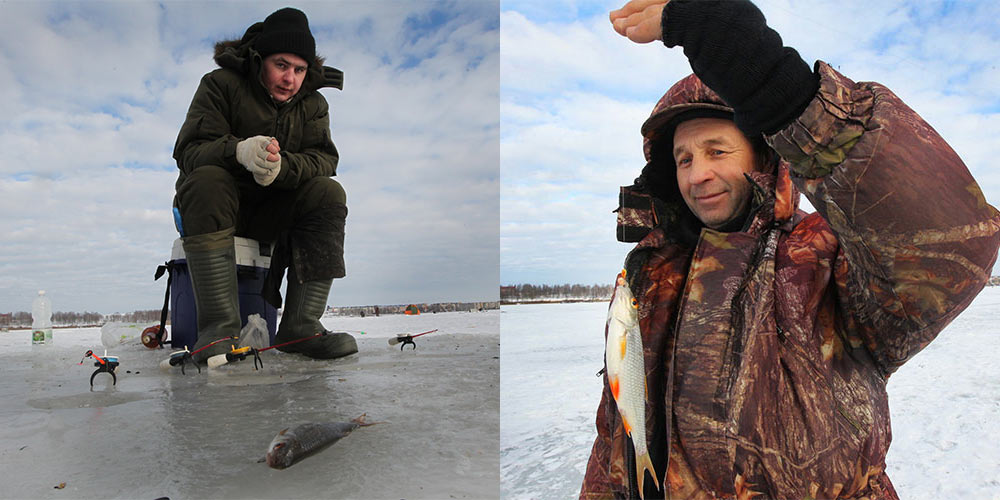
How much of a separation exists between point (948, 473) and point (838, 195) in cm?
234

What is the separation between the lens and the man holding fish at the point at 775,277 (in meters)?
0.77

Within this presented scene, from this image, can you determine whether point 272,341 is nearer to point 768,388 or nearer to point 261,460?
point 261,460

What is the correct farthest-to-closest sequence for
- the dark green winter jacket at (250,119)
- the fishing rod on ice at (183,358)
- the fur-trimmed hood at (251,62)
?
1. the fur-trimmed hood at (251,62)
2. the dark green winter jacket at (250,119)
3. the fishing rod on ice at (183,358)

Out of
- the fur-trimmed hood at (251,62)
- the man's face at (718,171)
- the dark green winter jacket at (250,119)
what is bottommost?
the man's face at (718,171)

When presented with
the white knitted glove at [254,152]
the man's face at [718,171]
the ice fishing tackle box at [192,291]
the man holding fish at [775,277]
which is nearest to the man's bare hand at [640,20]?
the man holding fish at [775,277]

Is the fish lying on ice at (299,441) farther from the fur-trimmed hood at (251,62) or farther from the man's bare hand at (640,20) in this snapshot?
the fur-trimmed hood at (251,62)

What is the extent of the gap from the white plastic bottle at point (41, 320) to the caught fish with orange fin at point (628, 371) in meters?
7.26

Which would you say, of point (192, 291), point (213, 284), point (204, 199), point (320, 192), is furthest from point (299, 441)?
point (192, 291)

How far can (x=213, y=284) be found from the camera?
3.32m

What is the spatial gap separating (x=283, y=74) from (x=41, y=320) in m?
5.10

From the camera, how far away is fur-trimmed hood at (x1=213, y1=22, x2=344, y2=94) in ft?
11.5

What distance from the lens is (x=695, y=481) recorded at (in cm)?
108

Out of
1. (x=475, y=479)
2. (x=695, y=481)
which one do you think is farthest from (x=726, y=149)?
(x=475, y=479)

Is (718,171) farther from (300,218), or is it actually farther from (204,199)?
(300,218)
